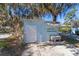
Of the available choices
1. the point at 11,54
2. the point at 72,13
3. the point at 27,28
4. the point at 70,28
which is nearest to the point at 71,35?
the point at 70,28

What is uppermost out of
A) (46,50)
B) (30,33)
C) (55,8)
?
(55,8)

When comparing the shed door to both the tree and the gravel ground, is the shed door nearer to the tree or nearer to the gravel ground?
the gravel ground

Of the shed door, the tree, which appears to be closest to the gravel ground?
the shed door

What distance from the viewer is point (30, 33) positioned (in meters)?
4.98

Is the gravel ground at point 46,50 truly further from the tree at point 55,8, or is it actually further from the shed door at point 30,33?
the tree at point 55,8

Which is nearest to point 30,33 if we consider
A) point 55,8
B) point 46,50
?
point 46,50

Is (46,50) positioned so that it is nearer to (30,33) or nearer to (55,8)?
(30,33)

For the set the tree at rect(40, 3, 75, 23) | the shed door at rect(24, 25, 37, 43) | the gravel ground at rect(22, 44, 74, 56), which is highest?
the tree at rect(40, 3, 75, 23)

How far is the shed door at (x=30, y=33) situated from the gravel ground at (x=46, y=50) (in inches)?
5.0

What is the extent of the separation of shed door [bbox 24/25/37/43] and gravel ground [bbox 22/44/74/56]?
126 millimetres

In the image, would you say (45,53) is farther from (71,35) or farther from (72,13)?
(72,13)

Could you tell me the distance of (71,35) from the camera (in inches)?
194

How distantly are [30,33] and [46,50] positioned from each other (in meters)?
0.50

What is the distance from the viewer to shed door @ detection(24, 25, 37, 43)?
16.3 ft
